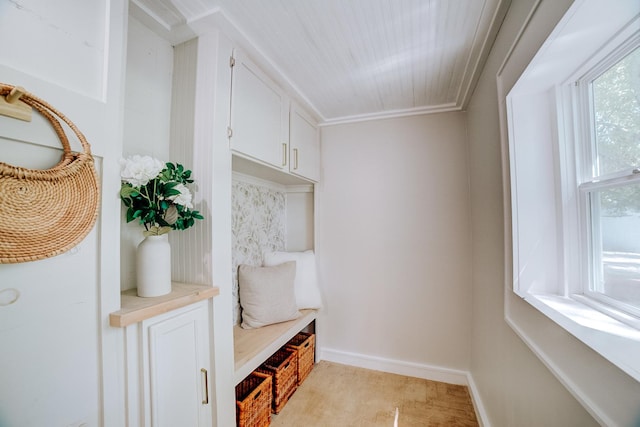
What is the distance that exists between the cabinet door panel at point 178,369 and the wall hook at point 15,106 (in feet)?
2.45

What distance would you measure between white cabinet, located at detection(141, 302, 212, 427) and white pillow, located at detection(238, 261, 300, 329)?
0.65 metres

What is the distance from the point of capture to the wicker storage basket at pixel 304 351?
80.5 inches

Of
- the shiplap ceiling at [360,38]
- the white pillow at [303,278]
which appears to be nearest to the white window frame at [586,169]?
the shiplap ceiling at [360,38]

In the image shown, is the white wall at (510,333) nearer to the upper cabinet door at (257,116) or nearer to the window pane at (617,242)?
the window pane at (617,242)

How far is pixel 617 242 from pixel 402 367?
Answer: 1874 mm

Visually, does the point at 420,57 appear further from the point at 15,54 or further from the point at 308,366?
the point at 308,366

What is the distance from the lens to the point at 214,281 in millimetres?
1226

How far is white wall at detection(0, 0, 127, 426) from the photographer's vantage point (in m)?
0.65

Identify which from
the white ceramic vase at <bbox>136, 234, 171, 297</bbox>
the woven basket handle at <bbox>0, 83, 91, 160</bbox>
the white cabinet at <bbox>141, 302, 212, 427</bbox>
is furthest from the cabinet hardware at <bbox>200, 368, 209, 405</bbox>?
the woven basket handle at <bbox>0, 83, 91, 160</bbox>

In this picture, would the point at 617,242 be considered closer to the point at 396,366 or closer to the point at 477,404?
the point at 477,404

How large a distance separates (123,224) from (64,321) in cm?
51

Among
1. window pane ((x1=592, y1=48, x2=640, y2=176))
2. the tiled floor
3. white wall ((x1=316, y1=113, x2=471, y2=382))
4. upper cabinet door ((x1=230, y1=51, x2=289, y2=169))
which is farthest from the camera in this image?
white wall ((x1=316, y1=113, x2=471, y2=382))

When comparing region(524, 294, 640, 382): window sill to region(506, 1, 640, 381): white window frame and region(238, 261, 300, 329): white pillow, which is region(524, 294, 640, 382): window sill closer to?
region(506, 1, 640, 381): white window frame

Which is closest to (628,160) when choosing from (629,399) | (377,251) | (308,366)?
(629,399)
